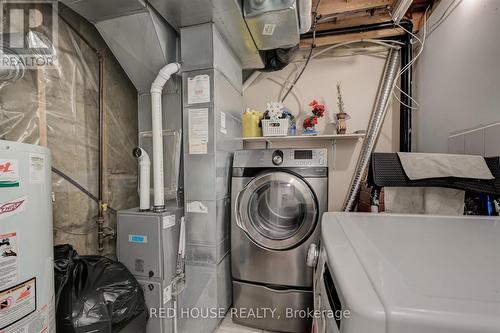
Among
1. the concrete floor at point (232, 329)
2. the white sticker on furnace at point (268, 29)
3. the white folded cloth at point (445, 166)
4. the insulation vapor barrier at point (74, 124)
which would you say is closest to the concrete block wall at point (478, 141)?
the white folded cloth at point (445, 166)

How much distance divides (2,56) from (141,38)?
76 centimetres

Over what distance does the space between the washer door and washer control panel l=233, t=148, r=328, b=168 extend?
0.09m

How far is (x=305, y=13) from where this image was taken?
1573 millimetres

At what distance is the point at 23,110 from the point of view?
125cm

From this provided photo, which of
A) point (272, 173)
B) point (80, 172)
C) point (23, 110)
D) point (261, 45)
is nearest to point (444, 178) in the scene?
point (272, 173)

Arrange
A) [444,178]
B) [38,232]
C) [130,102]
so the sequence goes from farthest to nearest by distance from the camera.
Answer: [130,102], [444,178], [38,232]

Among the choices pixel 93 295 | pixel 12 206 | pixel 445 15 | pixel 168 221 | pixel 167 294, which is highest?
pixel 445 15

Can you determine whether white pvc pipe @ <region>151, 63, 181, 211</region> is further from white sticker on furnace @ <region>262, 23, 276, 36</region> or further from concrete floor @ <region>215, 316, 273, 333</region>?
concrete floor @ <region>215, 316, 273, 333</region>

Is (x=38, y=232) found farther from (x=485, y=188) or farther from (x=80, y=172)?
(x=485, y=188)

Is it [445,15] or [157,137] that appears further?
[445,15]

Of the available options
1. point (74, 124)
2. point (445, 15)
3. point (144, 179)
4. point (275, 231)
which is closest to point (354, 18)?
point (445, 15)

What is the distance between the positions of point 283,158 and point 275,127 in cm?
60

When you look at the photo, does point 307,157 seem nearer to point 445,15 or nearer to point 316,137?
point 316,137

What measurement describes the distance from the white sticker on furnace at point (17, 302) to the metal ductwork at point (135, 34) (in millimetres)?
1500
